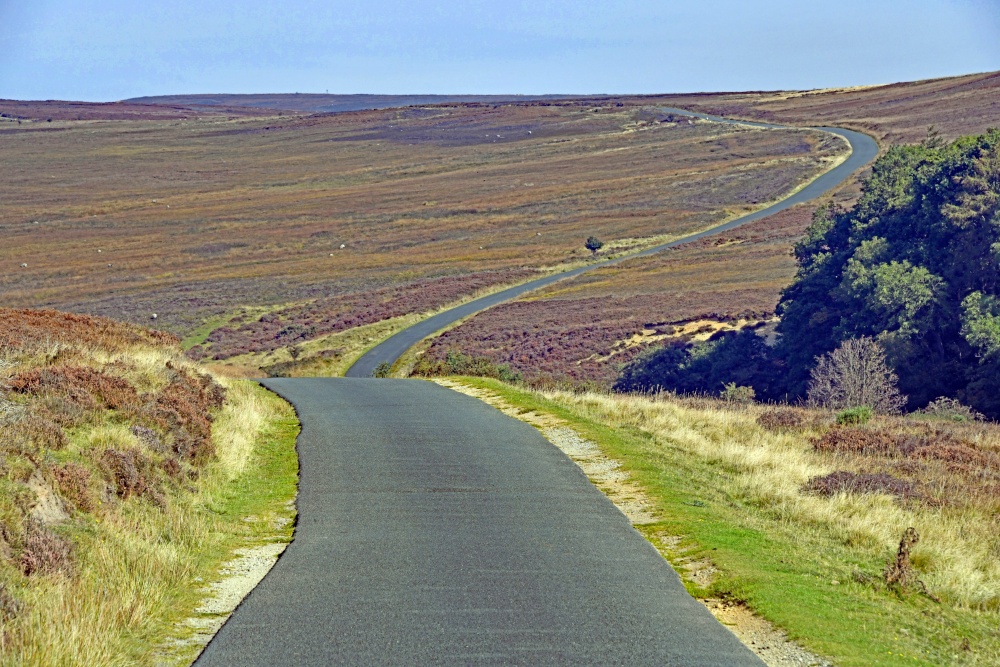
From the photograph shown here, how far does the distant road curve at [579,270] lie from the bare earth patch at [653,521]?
966 inches

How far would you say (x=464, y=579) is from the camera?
8547mm

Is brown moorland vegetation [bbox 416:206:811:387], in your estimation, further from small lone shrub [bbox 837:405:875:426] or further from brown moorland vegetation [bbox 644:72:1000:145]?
brown moorland vegetation [bbox 644:72:1000:145]

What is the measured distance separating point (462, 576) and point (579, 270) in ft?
233

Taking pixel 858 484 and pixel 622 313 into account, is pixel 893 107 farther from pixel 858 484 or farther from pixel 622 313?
pixel 858 484

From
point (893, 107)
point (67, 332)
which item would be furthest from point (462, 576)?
point (893, 107)

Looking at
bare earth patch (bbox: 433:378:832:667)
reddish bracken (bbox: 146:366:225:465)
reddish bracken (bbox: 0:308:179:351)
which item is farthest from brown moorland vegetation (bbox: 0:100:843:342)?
bare earth patch (bbox: 433:378:832:667)

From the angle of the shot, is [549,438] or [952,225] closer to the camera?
[549,438]

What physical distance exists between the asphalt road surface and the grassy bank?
784mm

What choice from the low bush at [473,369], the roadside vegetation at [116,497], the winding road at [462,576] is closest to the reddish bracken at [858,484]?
the winding road at [462,576]

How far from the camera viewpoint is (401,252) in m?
91.6

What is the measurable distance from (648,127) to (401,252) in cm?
8606

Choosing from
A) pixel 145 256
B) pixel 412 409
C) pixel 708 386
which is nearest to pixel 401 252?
pixel 145 256

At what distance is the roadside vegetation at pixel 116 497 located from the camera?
23.4ft

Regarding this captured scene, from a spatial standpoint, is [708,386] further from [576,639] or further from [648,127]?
[648,127]
